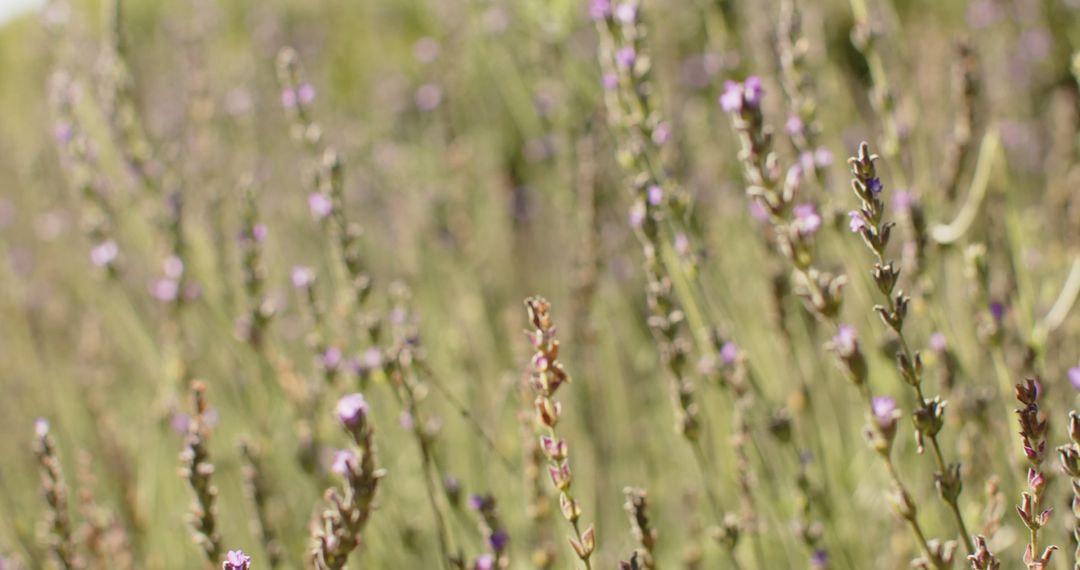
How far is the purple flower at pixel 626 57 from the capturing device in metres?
1.44

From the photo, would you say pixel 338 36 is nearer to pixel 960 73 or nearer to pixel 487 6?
pixel 487 6

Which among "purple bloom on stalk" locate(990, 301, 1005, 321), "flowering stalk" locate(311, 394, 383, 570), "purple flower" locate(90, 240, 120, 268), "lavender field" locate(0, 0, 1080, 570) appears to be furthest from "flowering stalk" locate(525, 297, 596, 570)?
"purple flower" locate(90, 240, 120, 268)

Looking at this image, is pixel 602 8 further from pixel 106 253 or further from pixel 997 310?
pixel 106 253

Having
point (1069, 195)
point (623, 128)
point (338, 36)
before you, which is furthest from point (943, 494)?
point (338, 36)

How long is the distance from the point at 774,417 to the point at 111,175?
2.16m

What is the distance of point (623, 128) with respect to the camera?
1700mm

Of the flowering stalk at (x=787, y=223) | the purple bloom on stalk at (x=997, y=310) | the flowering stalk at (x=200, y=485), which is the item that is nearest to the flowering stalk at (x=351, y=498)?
the flowering stalk at (x=200, y=485)

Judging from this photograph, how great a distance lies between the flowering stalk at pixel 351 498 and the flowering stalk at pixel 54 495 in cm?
39

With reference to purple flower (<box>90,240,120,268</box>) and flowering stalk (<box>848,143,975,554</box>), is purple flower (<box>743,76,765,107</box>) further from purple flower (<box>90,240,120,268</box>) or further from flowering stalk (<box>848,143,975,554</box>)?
purple flower (<box>90,240,120,268</box>)

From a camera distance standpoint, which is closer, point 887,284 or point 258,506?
point 887,284

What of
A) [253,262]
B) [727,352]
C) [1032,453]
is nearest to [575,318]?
[727,352]

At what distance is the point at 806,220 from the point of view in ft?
4.75

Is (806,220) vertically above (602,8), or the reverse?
(602,8)

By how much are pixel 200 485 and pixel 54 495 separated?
232mm
